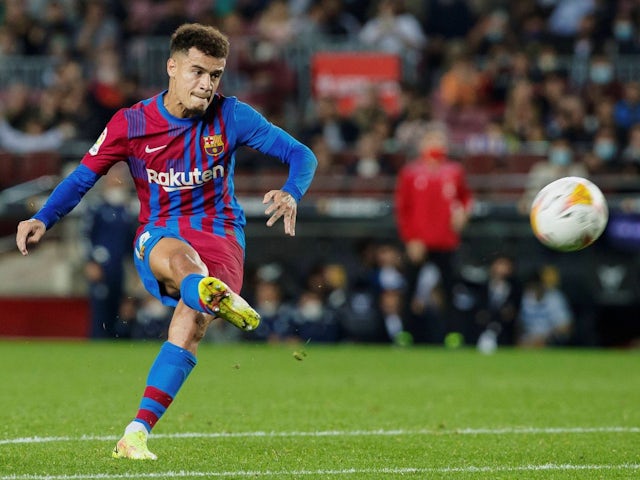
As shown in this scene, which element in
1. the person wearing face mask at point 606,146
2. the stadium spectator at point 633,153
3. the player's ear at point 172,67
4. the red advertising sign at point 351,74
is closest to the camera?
the player's ear at point 172,67

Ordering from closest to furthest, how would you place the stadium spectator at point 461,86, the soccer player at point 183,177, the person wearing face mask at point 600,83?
the soccer player at point 183,177
the person wearing face mask at point 600,83
the stadium spectator at point 461,86

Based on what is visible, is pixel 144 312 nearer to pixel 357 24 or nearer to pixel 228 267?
pixel 357 24

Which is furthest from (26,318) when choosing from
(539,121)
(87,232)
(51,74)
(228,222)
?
(228,222)

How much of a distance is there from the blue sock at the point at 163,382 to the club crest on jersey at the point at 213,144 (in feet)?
3.47

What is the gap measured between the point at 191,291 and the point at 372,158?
10669mm

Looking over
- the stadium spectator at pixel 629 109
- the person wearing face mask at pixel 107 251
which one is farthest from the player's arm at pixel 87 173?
the stadium spectator at pixel 629 109

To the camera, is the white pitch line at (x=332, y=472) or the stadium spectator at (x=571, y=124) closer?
the white pitch line at (x=332, y=472)

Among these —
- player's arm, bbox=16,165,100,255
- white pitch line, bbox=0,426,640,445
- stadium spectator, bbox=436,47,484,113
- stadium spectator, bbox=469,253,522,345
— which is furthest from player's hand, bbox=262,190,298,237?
stadium spectator, bbox=436,47,484,113

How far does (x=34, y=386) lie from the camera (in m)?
10.5

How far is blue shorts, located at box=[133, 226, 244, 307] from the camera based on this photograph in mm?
6703

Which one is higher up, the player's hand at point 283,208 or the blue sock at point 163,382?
the player's hand at point 283,208

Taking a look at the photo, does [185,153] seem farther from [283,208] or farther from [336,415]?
[336,415]

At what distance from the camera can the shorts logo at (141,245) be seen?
22.2 ft

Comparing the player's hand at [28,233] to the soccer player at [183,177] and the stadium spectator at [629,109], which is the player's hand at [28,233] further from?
the stadium spectator at [629,109]
